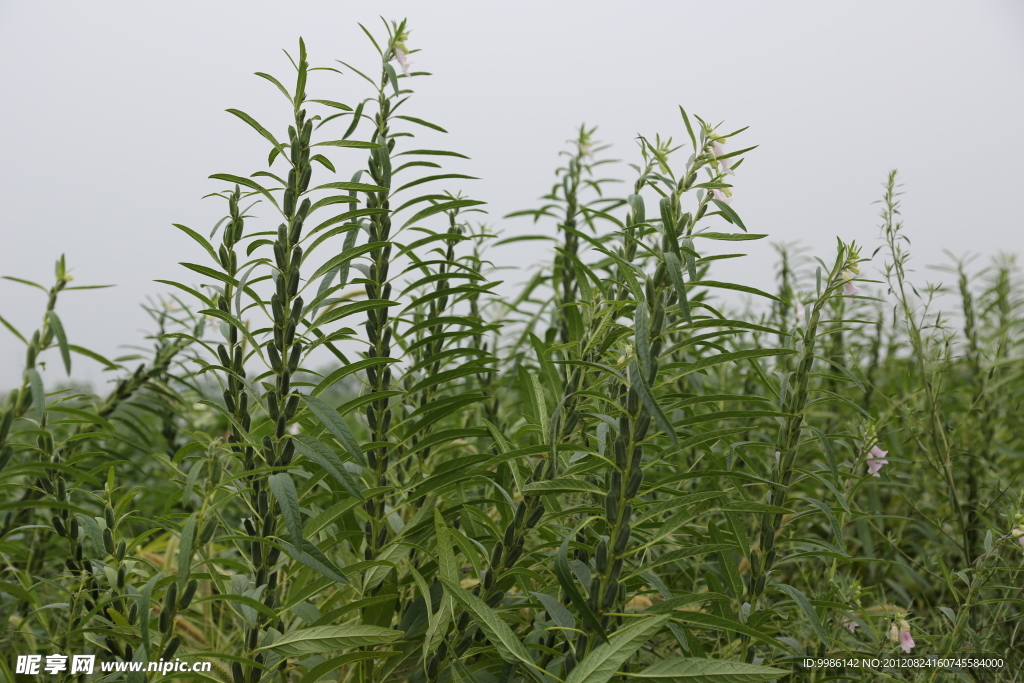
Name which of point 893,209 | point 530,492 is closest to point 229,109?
point 530,492

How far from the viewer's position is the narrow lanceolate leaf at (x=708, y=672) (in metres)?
0.74

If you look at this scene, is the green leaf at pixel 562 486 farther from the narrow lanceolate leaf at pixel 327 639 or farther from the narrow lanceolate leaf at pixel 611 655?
the narrow lanceolate leaf at pixel 327 639

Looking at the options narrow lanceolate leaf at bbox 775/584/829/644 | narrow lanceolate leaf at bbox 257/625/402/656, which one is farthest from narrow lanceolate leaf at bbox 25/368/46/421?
narrow lanceolate leaf at bbox 775/584/829/644

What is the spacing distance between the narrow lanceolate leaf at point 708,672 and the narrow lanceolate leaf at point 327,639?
0.34 m

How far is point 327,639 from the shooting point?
852 millimetres

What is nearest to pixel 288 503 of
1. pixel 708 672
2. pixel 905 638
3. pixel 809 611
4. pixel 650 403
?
pixel 650 403

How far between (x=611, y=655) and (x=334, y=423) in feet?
1.42

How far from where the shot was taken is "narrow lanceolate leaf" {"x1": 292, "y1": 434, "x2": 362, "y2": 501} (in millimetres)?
759

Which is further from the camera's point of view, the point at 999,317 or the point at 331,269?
the point at 999,317

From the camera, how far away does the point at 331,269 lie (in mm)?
950

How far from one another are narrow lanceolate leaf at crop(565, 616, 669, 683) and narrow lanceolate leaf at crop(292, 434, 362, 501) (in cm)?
32

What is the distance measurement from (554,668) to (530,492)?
12.7 inches

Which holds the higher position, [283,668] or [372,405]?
[372,405]

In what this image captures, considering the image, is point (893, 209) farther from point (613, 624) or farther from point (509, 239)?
point (613, 624)
